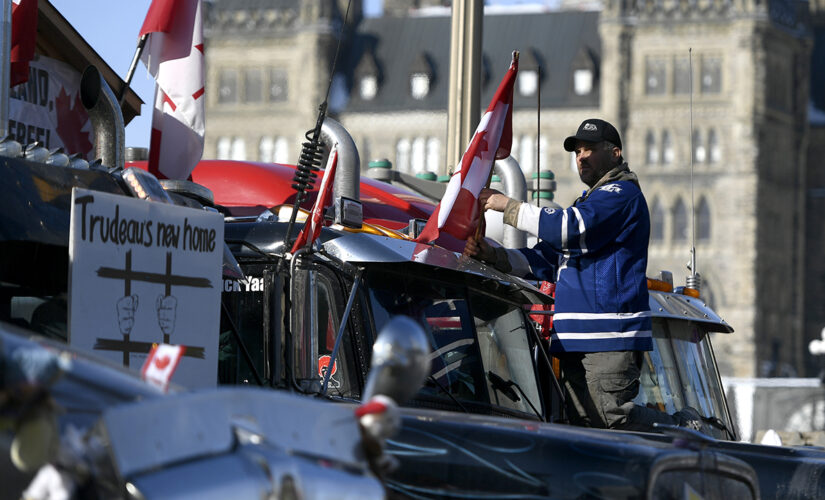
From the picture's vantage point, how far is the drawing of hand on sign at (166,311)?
15.3 ft

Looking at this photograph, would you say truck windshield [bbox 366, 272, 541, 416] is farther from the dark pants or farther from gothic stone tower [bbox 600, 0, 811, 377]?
gothic stone tower [bbox 600, 0, 811, 377]

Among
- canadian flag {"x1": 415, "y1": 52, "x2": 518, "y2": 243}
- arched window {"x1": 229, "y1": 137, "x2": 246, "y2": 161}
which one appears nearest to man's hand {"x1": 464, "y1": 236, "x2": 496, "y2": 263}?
canadian flag {"x1": 415, "y1": 52, "x2": 518, "y2": 243}

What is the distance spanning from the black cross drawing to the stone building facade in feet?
220

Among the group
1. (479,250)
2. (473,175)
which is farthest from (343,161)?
(479,250)

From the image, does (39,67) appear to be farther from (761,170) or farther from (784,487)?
(761,170)

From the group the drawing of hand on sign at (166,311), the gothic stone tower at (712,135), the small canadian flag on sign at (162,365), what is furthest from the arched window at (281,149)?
the small canadian flag on sign at (162,365)

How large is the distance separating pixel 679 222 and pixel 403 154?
44.5 ft

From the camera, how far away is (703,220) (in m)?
74.4

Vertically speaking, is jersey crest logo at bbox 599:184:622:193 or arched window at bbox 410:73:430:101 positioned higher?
arched window at bbox 410:73:430:101

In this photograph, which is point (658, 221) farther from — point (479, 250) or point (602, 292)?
point (602, 292)

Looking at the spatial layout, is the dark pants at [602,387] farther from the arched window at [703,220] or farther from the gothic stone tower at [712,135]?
the arched window at [703,220]

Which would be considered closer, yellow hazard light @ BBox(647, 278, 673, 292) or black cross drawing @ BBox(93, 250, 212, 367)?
black cross drawing @ BBox(93, 250, 212, 367)

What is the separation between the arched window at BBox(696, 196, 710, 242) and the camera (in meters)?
74.2

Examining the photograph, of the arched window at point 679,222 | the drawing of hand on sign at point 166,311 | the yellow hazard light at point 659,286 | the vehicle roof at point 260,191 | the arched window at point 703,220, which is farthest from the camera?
the arched window at point 703,220
